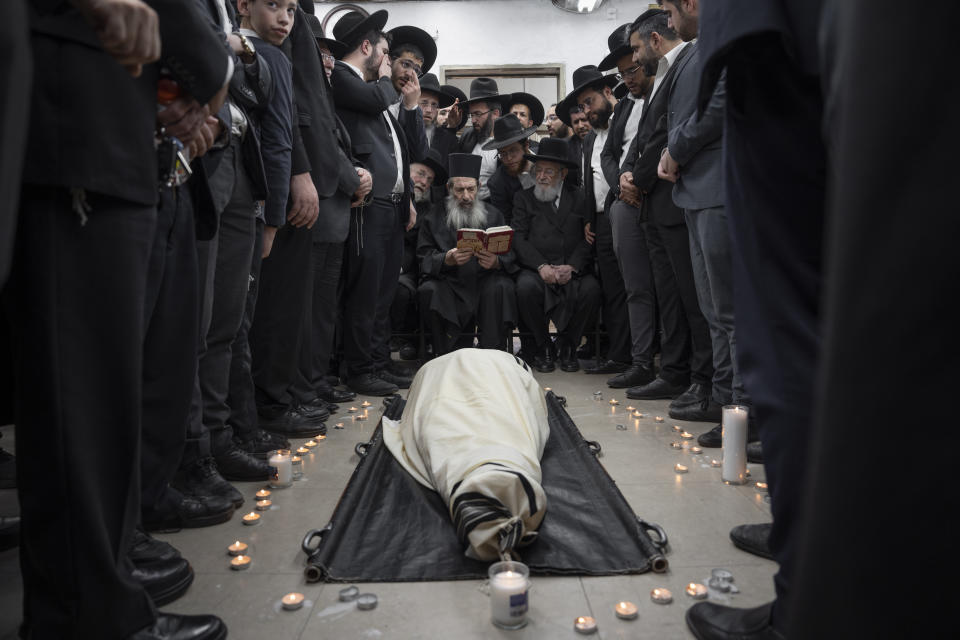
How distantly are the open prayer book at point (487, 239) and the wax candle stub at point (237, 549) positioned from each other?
279 cm

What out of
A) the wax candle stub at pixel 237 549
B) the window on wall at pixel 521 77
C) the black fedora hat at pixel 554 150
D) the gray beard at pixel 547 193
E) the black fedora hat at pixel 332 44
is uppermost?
the window on wall at pixel 521 77

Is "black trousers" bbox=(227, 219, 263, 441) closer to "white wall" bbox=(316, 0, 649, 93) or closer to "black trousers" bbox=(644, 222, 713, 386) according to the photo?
"black trousers" bbox=(644, 222, 713, 386)

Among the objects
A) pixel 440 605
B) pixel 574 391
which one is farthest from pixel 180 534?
pixel 574 391

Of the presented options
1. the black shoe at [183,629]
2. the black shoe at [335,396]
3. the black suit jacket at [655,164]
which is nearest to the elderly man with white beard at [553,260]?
the black suit jacket at [655,164]

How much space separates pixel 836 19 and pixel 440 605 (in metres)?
1.24

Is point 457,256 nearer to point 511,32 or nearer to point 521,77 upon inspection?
point 521,77

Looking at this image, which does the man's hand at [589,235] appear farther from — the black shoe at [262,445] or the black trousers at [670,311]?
the black shoe at [262,445]

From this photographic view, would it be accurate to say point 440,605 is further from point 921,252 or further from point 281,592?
point 921,252

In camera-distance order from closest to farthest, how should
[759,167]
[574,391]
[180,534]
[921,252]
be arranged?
[921,252] < [759,167] < [180,534] < [574,391]

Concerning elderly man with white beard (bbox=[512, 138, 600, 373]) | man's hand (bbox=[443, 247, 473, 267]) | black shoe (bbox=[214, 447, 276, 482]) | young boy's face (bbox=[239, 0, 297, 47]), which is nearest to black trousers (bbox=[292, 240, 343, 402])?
black shoe (bbox=[214, 447, 276, 482])

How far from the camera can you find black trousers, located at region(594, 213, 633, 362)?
14.4 ft

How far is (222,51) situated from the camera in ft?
4.09

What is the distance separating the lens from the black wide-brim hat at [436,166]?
Result: 4539 millimetres

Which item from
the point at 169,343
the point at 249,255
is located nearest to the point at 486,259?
the point at 249,255
